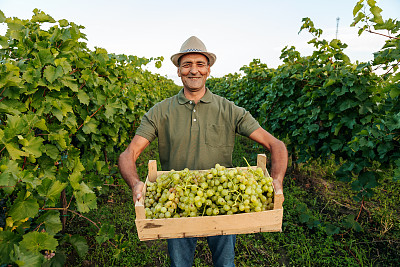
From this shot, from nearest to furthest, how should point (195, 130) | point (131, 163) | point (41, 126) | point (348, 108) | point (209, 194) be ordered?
1. point (209, 194)
2. point (41, 126)
3. point (131, 163)
4. point (195, 130)
5. point (348, 108)

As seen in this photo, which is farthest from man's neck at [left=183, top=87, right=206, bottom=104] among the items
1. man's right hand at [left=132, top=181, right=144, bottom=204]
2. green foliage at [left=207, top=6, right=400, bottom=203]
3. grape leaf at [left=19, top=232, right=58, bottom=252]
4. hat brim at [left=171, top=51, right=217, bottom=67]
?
green foliage at [left=207, top=6, right=400, bottom=203]

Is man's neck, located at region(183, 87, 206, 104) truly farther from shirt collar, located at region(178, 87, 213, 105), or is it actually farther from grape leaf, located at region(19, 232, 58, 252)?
grape leaf, located at region(19, 232, 58, 252)

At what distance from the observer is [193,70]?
8.16 feet

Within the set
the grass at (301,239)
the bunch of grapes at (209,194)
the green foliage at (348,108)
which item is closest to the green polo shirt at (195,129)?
the bunch of grapes at (209,194)

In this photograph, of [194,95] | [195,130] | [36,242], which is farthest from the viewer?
[194,95]

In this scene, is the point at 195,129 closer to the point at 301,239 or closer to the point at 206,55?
the point at 206,55

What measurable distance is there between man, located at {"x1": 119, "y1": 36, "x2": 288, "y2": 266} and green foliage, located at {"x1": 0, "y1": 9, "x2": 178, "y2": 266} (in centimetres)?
72

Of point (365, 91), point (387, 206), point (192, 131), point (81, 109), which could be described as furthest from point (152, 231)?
point (387, 206)

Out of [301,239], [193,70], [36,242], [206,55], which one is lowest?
[301,239]

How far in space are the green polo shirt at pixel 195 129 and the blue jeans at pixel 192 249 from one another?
2.26ft

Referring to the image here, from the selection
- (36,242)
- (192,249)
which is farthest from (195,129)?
(36,242)

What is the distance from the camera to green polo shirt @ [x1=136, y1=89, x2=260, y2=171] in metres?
2.45

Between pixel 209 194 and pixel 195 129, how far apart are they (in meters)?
0.89

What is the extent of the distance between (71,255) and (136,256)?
2.79 ft
